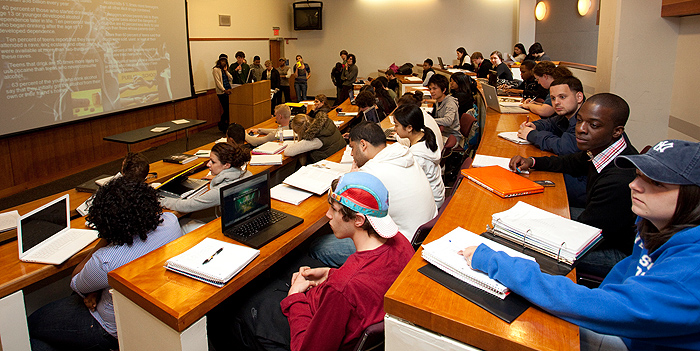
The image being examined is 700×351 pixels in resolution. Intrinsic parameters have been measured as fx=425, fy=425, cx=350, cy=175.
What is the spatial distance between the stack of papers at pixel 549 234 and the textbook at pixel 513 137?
1.78 m

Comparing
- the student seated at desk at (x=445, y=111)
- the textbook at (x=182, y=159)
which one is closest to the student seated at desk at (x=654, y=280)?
the textbook at (x=182, y=159)

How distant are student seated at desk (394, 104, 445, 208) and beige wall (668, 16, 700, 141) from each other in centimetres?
214

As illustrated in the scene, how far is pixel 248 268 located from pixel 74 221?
1647 mm

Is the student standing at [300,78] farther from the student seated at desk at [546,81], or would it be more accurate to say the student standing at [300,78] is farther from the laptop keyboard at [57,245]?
the laptop keyboard at [57,245]

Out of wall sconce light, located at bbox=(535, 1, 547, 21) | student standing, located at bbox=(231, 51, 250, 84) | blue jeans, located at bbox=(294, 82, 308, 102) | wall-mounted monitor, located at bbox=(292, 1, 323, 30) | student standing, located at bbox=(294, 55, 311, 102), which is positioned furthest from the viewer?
wall-mounted monitor, located at bbox=(292, 1, 323, 30)

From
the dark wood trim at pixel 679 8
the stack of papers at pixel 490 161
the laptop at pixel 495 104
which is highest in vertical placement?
the dark wood trim at pixel 679 8

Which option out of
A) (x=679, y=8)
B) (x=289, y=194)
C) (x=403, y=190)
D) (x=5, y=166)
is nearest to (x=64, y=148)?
(x=5, y=166)

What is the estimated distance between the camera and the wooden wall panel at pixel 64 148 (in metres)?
5.72

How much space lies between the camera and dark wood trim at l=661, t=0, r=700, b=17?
327 cm

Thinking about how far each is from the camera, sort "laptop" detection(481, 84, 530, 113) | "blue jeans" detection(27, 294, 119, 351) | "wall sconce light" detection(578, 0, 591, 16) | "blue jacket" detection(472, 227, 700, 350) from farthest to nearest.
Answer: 1. "wall sconce light" detection(578, 0, 591, 16)
2. "laptop" detection(481, 84, 530, 113)
3. "blue jeans" detection(27, 294, 119, 351)
4. "blue jacket" detection(472, 227, 700, 350)

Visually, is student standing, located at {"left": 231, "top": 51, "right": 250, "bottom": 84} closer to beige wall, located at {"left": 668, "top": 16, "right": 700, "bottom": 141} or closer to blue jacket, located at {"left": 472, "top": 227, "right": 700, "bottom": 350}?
beige wall, located at {"left": 668, "top": 16, "right": 700, "bottom": 141}

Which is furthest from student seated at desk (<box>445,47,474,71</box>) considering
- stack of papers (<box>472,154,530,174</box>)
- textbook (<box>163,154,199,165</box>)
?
stack of papers (<box>472,154,530,174</box>)

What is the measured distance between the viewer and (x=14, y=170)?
5.75m

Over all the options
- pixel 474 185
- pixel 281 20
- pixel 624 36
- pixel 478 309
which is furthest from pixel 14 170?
pixel 281 20
